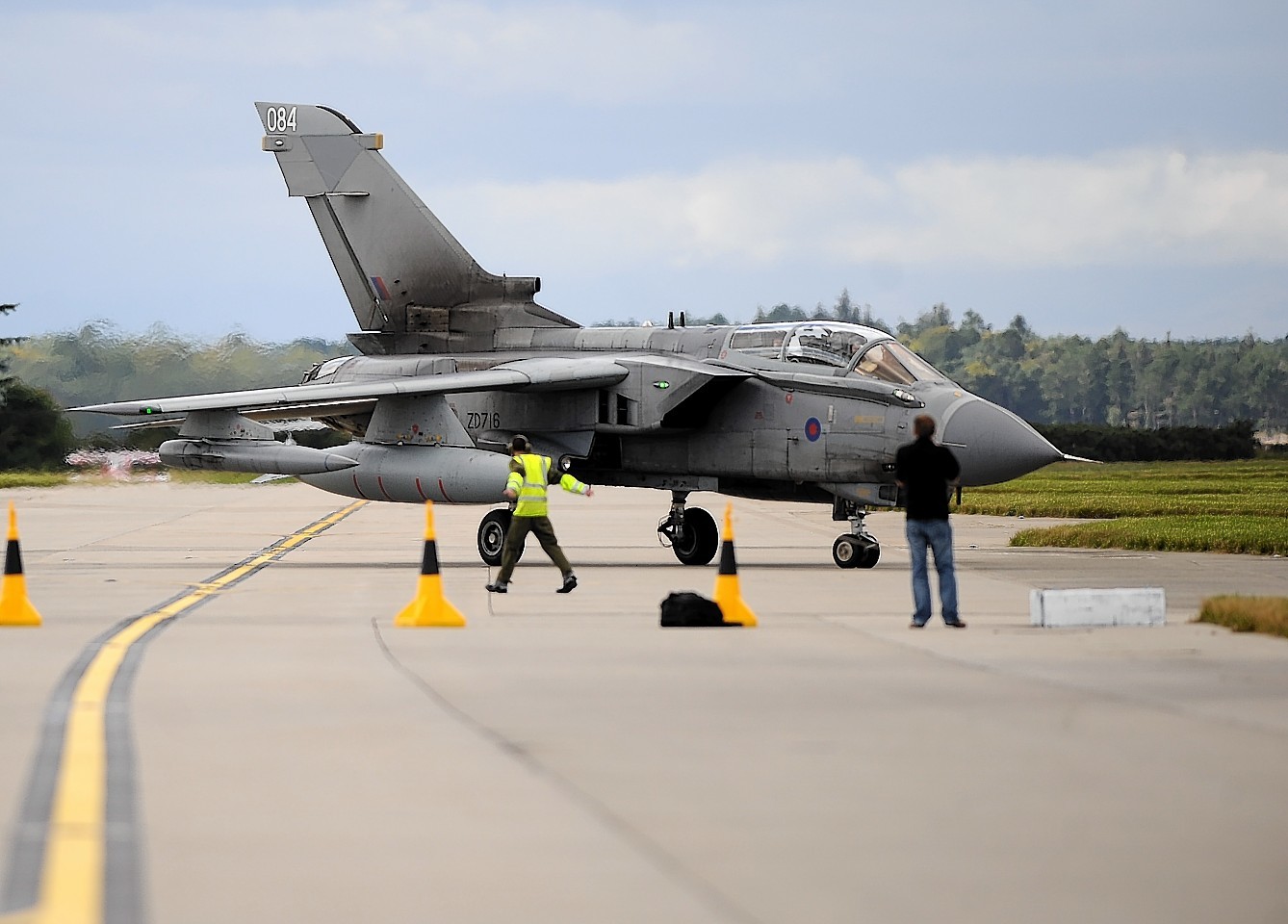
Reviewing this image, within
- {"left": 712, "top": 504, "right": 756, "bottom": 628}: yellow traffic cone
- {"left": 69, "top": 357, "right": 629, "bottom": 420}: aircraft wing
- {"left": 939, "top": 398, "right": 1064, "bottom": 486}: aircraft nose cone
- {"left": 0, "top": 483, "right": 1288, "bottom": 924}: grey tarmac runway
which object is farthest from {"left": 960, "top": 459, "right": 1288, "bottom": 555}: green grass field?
{"left": 712, "top": 504, "right": 756, "bottom": 628}: yellow traffic cone

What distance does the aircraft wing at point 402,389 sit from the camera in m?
21.7

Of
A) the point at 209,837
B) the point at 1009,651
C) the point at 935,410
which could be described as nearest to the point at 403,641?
the point at 1009,651

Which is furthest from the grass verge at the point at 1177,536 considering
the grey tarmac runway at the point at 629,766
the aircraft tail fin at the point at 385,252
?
the grey tarmac runway at the point at 629,766

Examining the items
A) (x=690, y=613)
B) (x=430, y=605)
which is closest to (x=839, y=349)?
(x=690, y=613)

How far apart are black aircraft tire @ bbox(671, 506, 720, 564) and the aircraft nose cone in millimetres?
Answer: 3560

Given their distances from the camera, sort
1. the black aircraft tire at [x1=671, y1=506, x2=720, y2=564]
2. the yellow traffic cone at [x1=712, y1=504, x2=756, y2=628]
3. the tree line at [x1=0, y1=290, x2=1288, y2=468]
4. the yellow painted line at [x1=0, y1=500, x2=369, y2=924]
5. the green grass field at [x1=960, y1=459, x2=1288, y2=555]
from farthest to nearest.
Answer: the tree line at [x1=0, y1=290, x2=1288, y2=468], the green grass field at [x1=960, y1=459, x2=1288, y2=555], the black aircraft tire at [x1=671, y1=506, x2=720, y2=564], the yellow traffic cone at [x1=712, y1=504, x2=756, y2=628], the yellow painted line at [x1=0, y1=500, x2=369, y2=924]

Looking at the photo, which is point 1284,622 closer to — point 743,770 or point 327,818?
point 743,770

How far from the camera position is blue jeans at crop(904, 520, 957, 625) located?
13.9 metres

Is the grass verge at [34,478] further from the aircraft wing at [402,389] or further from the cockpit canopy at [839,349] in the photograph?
the cockpit canopy at [839,349]

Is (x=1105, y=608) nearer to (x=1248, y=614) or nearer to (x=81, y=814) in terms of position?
(x=1248, y=614)

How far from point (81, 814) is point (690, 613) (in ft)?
25.0

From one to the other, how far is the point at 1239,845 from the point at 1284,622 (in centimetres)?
734

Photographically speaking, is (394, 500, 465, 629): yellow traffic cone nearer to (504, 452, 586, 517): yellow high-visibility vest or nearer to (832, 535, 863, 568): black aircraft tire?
(504, 452, 586, 517): yellow high-visibility vest

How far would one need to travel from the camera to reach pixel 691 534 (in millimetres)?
22641
